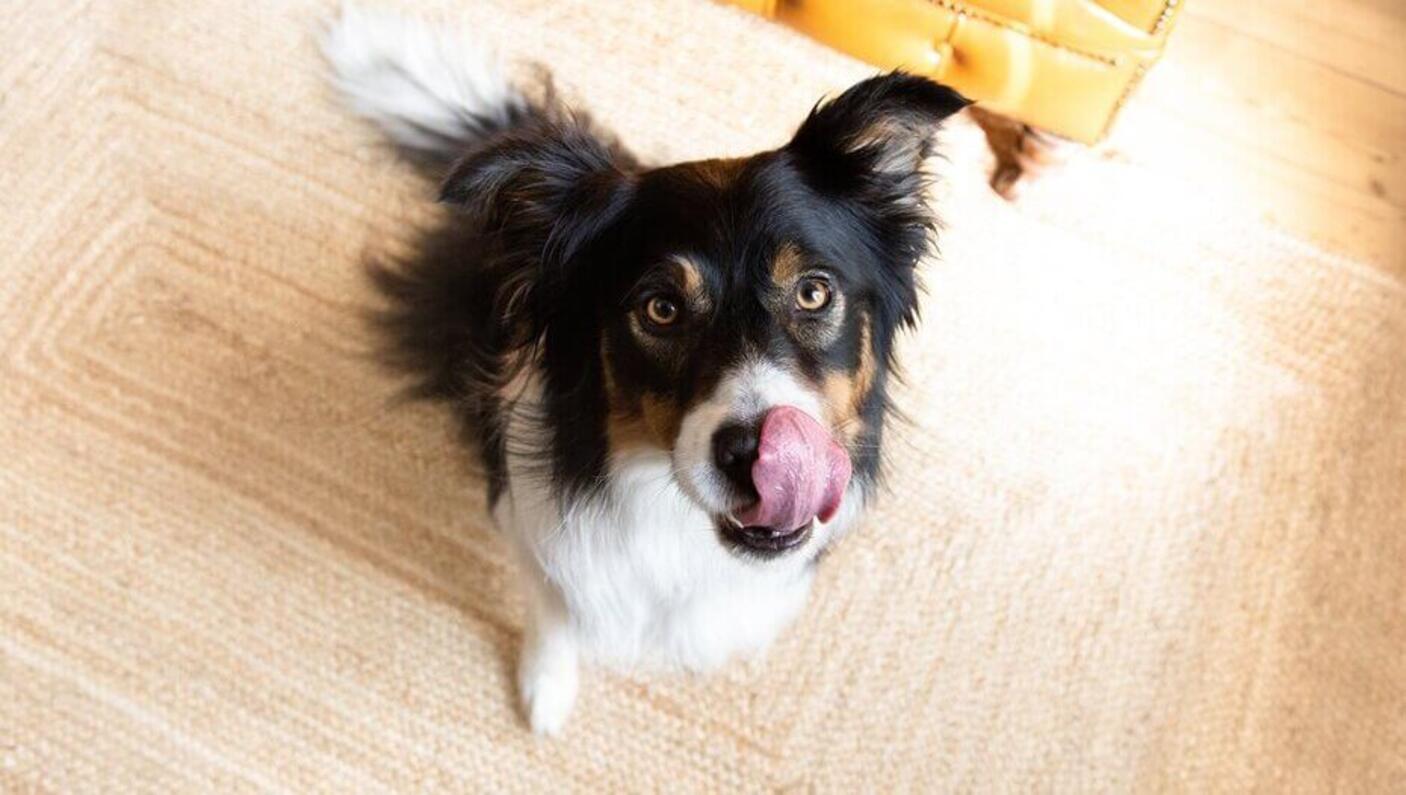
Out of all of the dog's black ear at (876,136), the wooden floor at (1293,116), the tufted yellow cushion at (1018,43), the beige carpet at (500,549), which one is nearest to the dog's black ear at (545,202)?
the dog's black ear at (876,136)

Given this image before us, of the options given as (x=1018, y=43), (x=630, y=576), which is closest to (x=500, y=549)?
(x=630, y=576)

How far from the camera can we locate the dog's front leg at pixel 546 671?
1.83 m

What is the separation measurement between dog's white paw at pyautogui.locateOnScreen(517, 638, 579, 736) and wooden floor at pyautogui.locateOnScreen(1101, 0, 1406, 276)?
160cm

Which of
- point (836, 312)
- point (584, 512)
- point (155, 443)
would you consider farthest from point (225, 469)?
point (836, 312)

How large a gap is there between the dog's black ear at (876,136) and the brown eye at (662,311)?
0.26 metres

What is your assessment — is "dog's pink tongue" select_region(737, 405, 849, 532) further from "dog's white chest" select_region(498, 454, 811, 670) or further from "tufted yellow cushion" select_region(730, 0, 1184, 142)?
"tufted yellow cushion" select_region(730, 0, 1184, 142)

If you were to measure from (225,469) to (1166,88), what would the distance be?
216 cm

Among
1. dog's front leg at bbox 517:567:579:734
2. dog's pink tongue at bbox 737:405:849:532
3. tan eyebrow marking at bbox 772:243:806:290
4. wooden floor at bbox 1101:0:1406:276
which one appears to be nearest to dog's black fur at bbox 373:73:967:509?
tan eyebrow marking at bbox 772:243:806:290

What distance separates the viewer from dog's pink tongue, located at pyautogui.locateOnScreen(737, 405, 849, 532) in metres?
1.23

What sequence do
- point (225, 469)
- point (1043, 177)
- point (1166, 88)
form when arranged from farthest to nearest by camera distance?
1. point (1166, 88)
2. point (1043, 177)
3. point (225, 469)

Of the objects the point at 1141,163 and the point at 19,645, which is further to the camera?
the point at 1141,163

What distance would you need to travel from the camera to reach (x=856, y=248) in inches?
57.6

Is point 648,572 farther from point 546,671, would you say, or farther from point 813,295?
point 813,295

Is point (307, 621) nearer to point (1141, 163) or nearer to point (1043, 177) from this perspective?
point (1043, 177)
